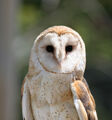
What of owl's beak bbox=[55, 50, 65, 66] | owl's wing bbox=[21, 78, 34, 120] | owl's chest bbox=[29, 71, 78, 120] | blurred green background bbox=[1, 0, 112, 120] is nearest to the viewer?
owl's beak bbox=[55, 50, 65, 66]

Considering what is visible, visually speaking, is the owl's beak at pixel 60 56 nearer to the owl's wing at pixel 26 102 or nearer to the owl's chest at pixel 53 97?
the owl's chest at pixel 53 97

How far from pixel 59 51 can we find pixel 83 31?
363 inches

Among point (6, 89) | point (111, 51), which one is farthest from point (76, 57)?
point (111, 51)

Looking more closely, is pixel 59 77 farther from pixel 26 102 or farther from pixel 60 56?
pixel 26 102

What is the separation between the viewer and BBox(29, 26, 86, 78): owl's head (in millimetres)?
3682

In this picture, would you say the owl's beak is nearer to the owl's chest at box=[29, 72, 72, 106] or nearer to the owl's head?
the owl's head

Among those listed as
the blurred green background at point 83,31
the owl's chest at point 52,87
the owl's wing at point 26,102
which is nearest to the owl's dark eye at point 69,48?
the owl's chest at point 52,87

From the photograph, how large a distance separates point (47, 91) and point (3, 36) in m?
5.80

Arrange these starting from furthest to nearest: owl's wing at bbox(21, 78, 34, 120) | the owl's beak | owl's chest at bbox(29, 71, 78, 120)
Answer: owl's wing at bbox(21, 78, 34, 120), owl's chest at bbox(29, 71, 78, 120), the owl's beak

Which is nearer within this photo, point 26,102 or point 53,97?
point 53,97

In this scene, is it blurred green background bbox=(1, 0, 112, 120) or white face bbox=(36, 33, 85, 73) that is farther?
blurred green background bbox=(1, 0, 112, 120)

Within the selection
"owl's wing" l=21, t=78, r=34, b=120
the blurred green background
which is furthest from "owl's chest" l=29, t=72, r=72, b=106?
the blurred green background

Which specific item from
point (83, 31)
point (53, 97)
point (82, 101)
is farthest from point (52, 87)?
point (83, 31)

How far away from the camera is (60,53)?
366 cm
